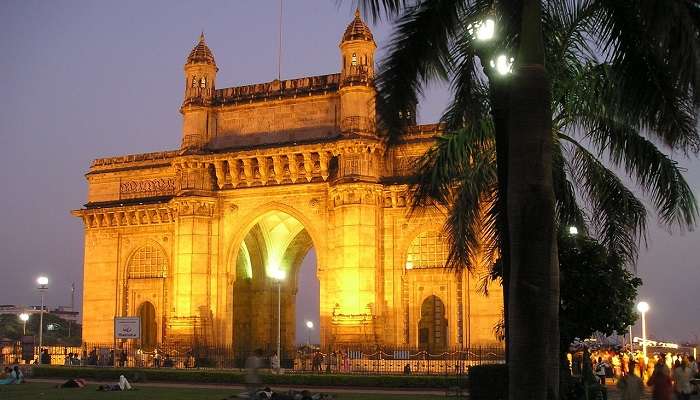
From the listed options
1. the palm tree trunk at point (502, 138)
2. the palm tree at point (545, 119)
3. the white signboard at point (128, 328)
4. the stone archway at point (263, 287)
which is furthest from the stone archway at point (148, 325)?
A: the palm tree trunk at point (502, 138)

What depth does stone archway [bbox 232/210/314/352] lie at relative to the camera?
4456 centimetres

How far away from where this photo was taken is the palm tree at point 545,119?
10195mm

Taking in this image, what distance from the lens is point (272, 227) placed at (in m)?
→ 44.7

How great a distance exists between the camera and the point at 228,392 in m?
26.2

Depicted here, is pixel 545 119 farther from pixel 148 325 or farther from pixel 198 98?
pixel 148 325

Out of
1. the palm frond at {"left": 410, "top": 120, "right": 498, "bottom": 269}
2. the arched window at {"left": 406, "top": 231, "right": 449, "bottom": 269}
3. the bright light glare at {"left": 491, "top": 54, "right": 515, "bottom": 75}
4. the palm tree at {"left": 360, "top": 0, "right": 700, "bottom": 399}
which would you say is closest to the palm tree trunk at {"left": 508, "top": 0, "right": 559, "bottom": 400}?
the palm tree at {"left": 360, "top": 0, "right": 700, "bottom": 399}

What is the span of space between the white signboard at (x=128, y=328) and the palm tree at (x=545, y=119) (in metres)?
20.4

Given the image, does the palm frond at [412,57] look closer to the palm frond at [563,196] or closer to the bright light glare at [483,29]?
the bright light glare at [483,29]

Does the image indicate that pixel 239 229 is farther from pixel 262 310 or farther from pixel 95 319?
pixel 95 319

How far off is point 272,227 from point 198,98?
297 inches

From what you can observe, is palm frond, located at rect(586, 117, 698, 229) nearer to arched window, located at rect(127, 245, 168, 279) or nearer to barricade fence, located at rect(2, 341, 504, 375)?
barricade fence, located at rect(2, 341, 504, 375)

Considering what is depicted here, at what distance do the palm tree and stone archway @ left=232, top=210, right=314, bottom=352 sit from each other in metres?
25.7

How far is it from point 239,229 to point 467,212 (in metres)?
22.4

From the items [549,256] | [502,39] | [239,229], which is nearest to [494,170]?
[502,39]
